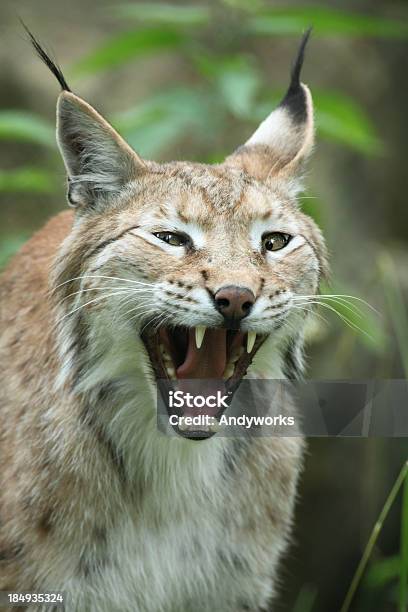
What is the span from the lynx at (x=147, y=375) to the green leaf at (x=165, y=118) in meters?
0.60

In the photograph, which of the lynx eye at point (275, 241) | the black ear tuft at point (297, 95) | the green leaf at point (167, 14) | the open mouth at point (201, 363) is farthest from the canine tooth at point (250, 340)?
the green leaf at point (167, 14)

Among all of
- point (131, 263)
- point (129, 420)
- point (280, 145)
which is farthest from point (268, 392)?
point (280, 145)

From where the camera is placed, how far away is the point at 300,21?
130 inches

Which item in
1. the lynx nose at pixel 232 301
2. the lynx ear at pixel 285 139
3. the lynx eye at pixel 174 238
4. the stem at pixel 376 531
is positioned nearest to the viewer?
the lynx nose at pixel 232 301

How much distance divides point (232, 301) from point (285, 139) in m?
0.83

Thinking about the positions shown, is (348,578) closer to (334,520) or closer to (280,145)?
(334,520)

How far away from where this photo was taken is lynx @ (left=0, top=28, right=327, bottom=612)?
2.19 m

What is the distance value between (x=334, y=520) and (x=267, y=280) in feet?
9.19

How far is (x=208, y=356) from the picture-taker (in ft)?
7.00

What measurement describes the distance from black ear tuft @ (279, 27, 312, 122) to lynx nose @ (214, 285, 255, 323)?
807 millimetres

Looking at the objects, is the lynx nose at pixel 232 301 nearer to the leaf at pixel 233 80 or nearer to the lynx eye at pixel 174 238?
the lynx eye at pixel 174 238

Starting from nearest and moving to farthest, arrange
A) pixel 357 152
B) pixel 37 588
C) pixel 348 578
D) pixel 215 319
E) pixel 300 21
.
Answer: pixel 215 319 → pixel 37 588 → pixel 300 21 → pixel 348 578 → pixel 357 152

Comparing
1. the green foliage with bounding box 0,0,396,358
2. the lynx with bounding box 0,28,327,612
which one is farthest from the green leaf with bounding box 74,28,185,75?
the lynx with bounding box 0,28,327,612

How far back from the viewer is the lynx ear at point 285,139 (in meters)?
2.52
